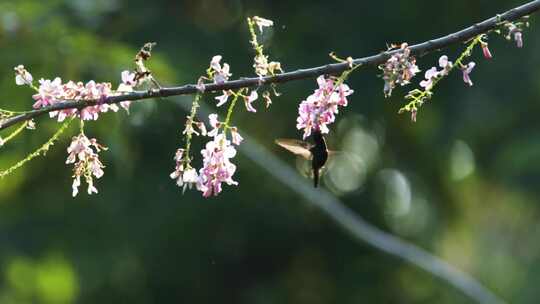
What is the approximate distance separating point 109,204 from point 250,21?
8.04m

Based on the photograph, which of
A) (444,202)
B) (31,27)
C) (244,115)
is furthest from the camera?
(444,202)

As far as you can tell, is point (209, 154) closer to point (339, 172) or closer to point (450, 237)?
point (339, 172)

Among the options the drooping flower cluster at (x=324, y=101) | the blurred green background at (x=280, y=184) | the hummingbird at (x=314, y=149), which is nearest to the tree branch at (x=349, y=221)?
the blurred green background at (x=280, y=184)

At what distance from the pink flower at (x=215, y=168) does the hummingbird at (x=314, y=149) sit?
54cm

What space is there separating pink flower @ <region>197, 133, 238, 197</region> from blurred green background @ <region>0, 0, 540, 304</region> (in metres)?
6.66

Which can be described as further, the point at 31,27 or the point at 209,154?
the point at 31,27

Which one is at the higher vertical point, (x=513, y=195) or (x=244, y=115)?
(x=244, y=115)

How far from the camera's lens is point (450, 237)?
12523mm

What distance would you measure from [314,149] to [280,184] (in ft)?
24.5

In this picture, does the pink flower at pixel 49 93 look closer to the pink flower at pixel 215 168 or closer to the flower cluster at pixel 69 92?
the flower cluster at pixel 69 92

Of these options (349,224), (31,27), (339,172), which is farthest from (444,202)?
(31,27)

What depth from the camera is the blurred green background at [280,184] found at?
10375 mm

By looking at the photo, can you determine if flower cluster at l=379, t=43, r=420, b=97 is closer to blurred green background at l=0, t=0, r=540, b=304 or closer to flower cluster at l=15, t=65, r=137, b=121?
flower cluster at l=15, t=65, r=137, b=121

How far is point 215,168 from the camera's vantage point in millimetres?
2744
